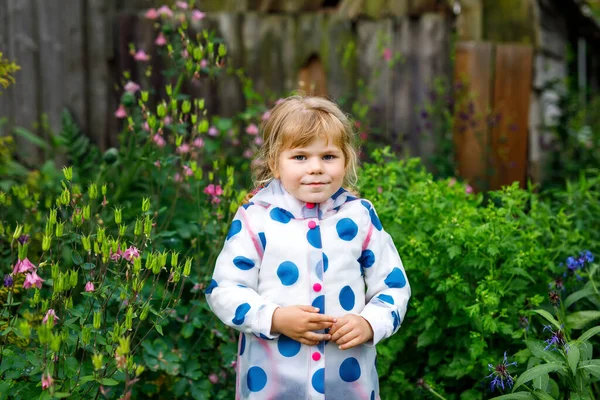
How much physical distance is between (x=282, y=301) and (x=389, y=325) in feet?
1.04

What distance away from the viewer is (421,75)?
15.9 feet

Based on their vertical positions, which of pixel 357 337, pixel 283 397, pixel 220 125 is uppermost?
pixel 220 125

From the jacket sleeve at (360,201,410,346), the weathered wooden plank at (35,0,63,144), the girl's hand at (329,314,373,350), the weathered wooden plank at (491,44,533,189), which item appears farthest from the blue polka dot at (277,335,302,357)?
the weathered wooden plank at (35,0,63,144)

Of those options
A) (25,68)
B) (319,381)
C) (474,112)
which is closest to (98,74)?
(25,68)

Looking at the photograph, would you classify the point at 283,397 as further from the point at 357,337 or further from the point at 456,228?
the point at 456,228

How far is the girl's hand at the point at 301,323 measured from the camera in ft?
6.53

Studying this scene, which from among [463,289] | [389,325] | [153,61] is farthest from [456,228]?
[153,61]

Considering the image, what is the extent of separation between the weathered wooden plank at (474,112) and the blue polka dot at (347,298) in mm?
2929

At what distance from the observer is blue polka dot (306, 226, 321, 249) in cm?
210

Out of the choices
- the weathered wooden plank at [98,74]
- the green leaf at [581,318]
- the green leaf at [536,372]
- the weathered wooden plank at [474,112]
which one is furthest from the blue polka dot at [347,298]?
the weathered wooden plank at [98,74]

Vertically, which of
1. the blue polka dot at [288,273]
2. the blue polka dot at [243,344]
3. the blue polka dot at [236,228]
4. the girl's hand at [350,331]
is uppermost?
the blue polka dot at [236,228]

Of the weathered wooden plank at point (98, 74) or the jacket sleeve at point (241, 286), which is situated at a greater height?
the weathered wooden plank at point (98, 74)

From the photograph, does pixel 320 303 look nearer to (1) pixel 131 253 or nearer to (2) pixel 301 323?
(2) pixel 301 323

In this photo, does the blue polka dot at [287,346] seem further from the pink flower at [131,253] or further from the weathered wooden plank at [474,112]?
the weathered wooden plank at [474,112]
